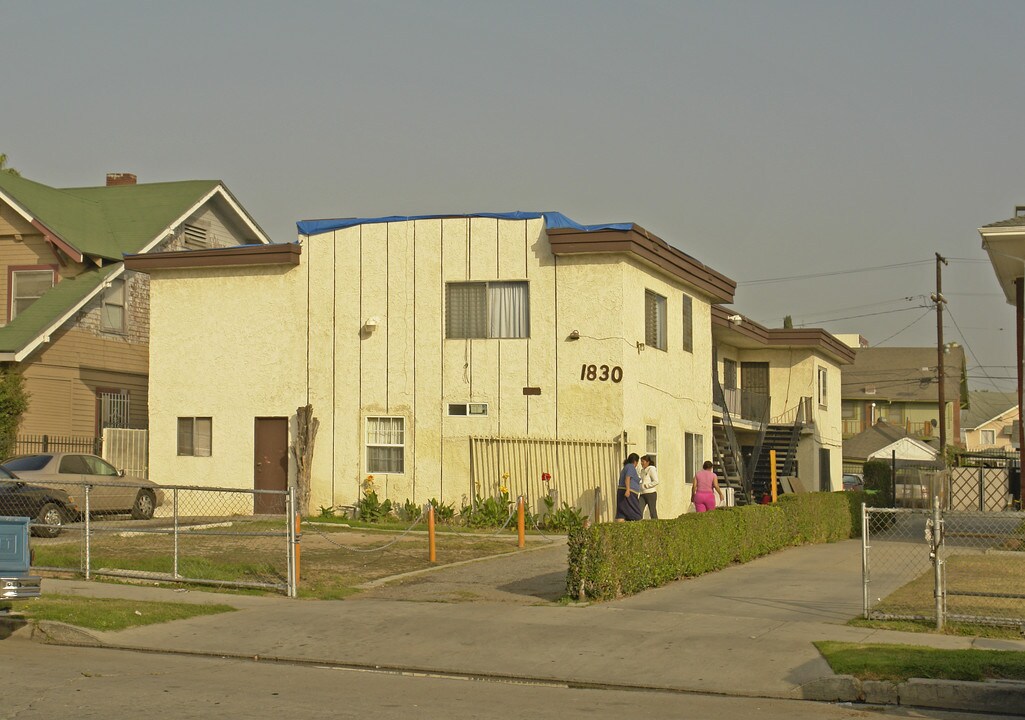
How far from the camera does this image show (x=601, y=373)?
26484 millimetres

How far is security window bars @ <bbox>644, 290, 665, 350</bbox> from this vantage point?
2817 centimetres

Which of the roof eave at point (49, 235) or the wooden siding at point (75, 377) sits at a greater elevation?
the roof eave at point (49, 235)

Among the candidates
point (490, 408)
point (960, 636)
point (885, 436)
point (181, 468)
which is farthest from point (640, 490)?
point (885, 436)

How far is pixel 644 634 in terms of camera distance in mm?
13328

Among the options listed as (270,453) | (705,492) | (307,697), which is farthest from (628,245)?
(307,697)

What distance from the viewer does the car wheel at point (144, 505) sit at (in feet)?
89.7

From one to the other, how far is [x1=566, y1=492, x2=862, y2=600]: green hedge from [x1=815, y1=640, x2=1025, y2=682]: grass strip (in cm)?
406

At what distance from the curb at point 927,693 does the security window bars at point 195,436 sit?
20336 millimetres

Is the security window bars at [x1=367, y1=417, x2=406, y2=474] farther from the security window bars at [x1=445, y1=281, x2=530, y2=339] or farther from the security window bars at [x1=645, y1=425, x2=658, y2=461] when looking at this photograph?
the security window bars at [x1=645, y1=425, x2=658, y2=461]

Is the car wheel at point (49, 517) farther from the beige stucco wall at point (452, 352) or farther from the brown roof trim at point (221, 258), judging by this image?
the brown roof trim at point (221, 258)

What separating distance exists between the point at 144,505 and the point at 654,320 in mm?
11997

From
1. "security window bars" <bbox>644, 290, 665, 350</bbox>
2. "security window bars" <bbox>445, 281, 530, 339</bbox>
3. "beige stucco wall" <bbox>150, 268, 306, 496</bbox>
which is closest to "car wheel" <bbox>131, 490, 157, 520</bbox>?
"beige stucco wall" <bbox>150, 268, 306, 496</bbox>

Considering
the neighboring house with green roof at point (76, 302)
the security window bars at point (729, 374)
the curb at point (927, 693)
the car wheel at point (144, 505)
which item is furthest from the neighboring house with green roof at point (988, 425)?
the curb at point (927, 693)

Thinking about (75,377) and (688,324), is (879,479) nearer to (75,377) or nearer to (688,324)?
(688,324)
